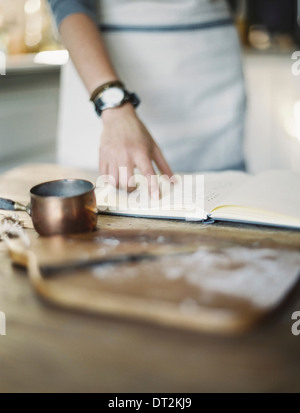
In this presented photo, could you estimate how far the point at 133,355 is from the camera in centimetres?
43

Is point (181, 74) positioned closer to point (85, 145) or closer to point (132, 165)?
point (85, 145)

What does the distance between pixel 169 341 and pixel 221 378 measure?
64 millimetres

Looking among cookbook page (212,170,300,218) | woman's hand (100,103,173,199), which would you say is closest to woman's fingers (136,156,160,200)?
woman's hand (100,103,173,199)

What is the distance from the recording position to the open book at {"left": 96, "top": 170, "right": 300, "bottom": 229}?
742 millimetres

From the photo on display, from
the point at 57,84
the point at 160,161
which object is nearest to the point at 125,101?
the point at 160,161

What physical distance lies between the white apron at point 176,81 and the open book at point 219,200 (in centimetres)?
39

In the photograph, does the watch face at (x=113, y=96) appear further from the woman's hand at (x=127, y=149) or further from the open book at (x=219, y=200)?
the open book at (x=219, y=200)

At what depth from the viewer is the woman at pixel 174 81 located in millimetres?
1243

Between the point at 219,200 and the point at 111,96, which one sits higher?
the point at 111,96

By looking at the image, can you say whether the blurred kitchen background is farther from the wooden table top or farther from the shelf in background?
the wooden table top

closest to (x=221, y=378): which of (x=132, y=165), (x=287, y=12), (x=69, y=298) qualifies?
(x=69, y=298)

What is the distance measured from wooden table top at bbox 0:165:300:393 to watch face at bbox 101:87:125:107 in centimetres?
49

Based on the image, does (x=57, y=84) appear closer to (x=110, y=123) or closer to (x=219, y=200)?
(x=110, y=123)

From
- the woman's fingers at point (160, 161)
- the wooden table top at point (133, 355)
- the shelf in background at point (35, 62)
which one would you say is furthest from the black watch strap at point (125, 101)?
the shelf in background at point (35, 62)
